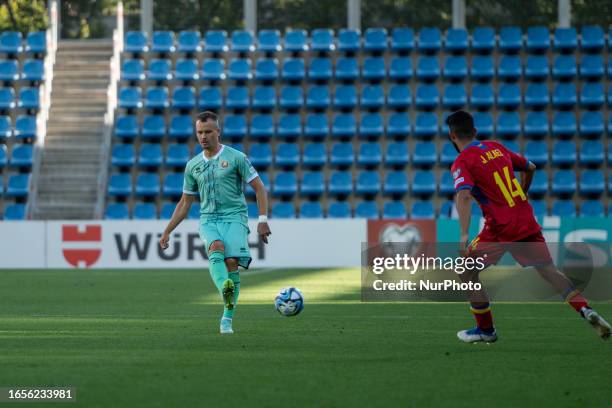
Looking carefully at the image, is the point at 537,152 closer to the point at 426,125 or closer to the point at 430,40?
the point at 426,125

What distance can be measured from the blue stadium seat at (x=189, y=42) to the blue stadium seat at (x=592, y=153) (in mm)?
10022

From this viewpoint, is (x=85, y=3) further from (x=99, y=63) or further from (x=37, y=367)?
(x=37, y=367)

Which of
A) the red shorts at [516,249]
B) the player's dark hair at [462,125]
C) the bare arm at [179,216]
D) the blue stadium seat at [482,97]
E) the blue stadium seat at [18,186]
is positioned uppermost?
the blue stadium seat at [482,97]

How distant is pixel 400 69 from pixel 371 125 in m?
1.77

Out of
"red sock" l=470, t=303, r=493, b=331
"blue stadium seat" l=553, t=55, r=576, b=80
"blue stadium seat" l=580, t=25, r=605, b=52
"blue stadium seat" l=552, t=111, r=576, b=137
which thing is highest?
"blue stadium seat" l=580, t=25, r=605, b=52

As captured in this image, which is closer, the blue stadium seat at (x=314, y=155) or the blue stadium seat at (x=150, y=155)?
the blue stadium seat at (x=314, y=155)

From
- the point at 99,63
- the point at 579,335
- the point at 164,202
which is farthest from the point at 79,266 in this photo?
the point at 579,335

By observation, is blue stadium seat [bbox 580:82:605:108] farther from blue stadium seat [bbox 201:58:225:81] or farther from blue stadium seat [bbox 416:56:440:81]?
blue stadium seat [bbox 201:58:225:81]

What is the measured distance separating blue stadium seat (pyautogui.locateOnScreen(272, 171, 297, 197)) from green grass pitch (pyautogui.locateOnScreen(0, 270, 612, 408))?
41.7 ft

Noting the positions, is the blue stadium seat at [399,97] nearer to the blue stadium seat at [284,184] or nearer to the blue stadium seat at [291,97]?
the blue stadium seat at [291,97]

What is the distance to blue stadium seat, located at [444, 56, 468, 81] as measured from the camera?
29741 mm

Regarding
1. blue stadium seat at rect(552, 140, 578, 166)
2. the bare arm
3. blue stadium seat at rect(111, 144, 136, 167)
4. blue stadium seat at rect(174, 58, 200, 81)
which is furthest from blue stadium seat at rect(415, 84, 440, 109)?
the bare arm

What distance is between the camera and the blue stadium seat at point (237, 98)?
29.6 m

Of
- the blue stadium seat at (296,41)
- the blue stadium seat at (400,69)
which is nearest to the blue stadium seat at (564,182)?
the blue stadium seat at (400,69)
